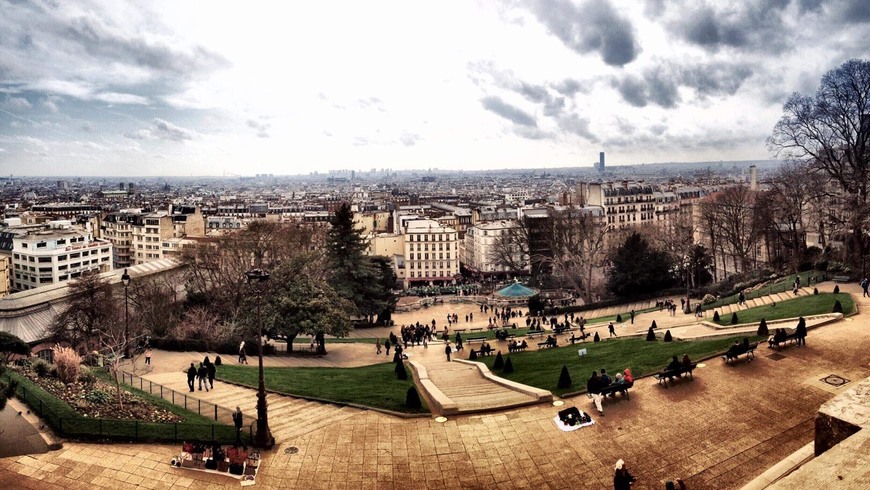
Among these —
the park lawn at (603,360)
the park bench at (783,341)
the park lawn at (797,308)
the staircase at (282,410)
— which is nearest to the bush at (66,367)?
the staircase at (282,410)

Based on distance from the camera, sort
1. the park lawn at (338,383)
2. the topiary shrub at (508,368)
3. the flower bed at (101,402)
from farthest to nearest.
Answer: the topiary shrub at (508,368)
the park lawn at (338,383)
the flower bed at (101,402)

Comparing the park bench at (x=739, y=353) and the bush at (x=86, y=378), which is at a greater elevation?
the park bench at (x=739, y=353)

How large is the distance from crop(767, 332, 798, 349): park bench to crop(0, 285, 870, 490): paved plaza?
1.73m

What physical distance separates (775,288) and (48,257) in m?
79.9

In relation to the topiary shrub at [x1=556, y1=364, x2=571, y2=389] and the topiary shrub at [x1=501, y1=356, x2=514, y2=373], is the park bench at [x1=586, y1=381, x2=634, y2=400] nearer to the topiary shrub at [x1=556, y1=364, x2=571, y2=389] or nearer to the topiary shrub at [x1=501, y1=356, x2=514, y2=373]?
the topiary shrub at [x1=556, y1=364, x2=571, y2=389]

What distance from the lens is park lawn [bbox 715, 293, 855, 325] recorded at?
28844 millimetres

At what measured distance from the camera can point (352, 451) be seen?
54.6 ft

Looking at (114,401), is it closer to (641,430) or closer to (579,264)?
(641,430)

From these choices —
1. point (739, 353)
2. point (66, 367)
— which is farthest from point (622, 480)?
point (66, 367)

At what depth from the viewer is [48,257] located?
75.9m

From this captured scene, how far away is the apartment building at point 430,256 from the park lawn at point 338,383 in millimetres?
57920

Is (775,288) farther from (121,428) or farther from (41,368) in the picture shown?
(41,368)

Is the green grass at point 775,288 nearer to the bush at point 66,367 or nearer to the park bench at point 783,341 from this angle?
the park bench at point 783,341

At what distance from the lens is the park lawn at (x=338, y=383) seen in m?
21.2
